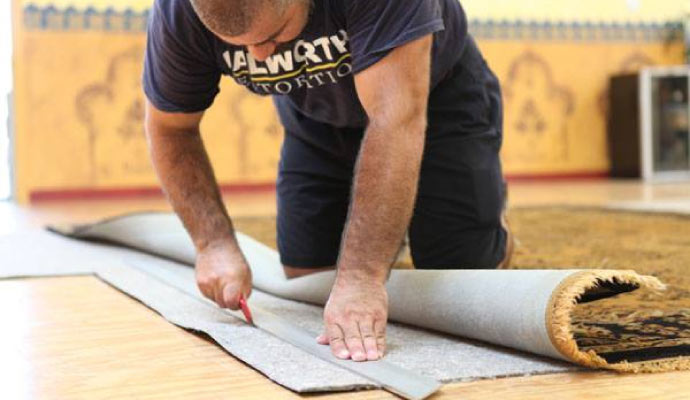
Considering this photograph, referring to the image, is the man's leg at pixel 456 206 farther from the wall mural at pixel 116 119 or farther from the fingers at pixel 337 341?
the wall mural at pixel 116 119

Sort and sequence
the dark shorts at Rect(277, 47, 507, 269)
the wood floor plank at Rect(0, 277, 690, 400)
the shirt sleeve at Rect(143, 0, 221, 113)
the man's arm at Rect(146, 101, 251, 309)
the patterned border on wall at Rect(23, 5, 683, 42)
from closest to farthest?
the wood floor plank at Rect(0, 277, 690, 400), the shirt sleeve at Rect(143, 0, 221, 113), the man's arm at Rect(146, 101, 251, 309), the dark shorts at Rect(277, 47, 507, 269), the patterned border on wall at Rect(23, 5, 683, 42)

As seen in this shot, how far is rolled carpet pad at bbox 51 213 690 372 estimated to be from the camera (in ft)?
3.82

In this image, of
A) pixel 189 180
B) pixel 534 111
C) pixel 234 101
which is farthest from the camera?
pixel 534 111

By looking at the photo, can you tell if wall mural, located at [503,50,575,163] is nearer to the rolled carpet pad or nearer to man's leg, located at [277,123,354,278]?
man's leg, located at [277,123,354,278]

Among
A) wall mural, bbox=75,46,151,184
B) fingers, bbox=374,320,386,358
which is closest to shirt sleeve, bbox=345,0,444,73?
fingers, bbox=374,320,386,358

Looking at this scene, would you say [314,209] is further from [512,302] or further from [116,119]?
[116,119]

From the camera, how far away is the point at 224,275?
1517 millimetres

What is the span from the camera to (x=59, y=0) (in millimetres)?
5133

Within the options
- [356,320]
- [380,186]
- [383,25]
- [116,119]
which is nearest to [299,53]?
[383,25]

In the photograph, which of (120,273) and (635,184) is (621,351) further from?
(635,184)

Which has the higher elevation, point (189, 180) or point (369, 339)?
point (189, 180)

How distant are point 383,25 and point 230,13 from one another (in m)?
0.22

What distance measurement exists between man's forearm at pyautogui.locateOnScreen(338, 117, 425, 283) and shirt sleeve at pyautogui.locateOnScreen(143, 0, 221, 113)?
1.09 ft

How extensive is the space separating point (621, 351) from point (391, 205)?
350 millimetres
